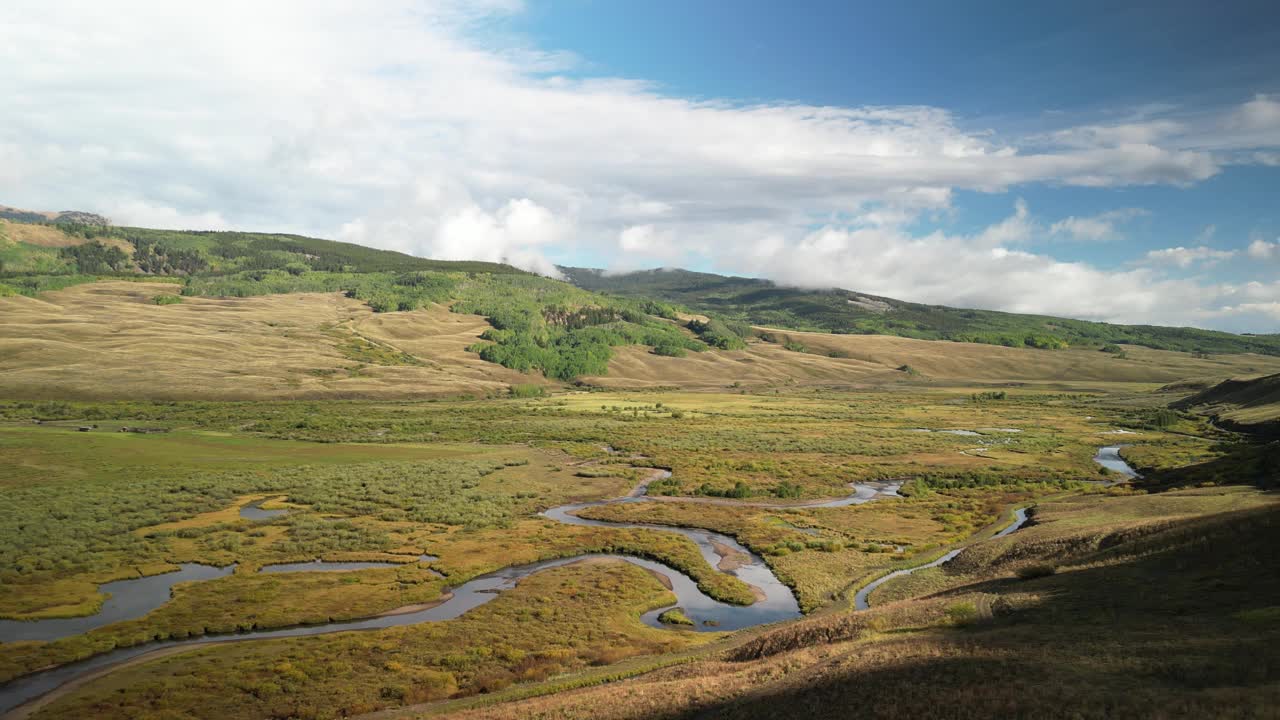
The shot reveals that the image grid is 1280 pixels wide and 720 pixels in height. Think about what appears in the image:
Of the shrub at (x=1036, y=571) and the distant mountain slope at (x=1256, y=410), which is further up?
the distant mountain slope at (x=1256, y=410)

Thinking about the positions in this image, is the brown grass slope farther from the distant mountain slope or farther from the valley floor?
the distant mountain slope

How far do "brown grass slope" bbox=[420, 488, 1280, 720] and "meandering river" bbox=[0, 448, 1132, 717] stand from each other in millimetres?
14889

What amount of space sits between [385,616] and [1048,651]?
4416 cm

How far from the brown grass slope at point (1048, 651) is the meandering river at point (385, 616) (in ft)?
48.8

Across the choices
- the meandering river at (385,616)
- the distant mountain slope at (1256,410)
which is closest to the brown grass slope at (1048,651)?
the meandering river at (385,616)

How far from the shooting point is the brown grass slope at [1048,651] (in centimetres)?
2002

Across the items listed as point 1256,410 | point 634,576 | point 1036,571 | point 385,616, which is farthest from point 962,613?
point 1256,410

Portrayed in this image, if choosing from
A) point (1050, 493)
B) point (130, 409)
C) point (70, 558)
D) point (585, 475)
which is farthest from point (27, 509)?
point (1050, 493)

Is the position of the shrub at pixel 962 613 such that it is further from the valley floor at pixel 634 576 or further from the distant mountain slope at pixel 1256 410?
the distant mountain slope at pixel 1256 410

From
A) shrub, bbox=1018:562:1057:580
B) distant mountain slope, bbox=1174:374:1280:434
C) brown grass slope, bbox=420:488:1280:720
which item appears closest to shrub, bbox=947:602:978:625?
brown grass slope, bbox=420:488:1280:720

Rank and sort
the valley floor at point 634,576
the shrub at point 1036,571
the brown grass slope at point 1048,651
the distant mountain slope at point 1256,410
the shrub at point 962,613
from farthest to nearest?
the distant mountain slope at point 1256,410 < the shrub at point 1036,571 < the shrub at point 962,613 < the valley floor at point 634,576 < the brown grass slope at point 1048,651

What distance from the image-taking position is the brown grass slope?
20.0 m

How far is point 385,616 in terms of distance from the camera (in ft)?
169

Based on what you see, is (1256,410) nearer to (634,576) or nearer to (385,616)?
(634,576)
